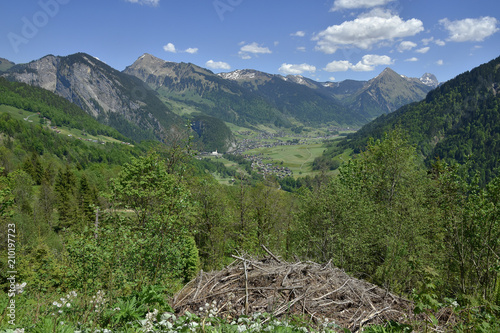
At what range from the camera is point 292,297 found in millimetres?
6559

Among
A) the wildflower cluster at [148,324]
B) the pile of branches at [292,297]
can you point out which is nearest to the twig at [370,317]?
the pile of branches at [292,297]

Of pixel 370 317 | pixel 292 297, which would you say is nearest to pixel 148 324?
pixel 292 297

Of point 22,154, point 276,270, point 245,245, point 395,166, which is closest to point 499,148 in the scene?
point 395,166

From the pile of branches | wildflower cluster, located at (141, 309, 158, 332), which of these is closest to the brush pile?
the pile of branches

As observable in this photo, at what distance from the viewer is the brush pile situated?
6.04 metres

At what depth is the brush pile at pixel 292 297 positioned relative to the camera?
604cm

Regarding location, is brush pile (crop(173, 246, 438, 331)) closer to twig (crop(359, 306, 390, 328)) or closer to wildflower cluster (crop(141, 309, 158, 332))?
twig (crop(359, 306, 390, 328))

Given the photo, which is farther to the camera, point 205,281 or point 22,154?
point 22,154

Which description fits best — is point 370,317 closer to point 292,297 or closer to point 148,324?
point 292,297

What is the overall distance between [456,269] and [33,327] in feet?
53.1

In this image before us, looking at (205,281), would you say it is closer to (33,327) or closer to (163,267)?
(163,267)

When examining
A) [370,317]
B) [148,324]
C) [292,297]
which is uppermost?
[148,324]

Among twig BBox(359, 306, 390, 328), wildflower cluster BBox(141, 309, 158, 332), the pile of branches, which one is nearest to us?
wildflower cluster BBox(141, 309, 158, 332)

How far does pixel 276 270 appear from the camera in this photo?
293 inches
